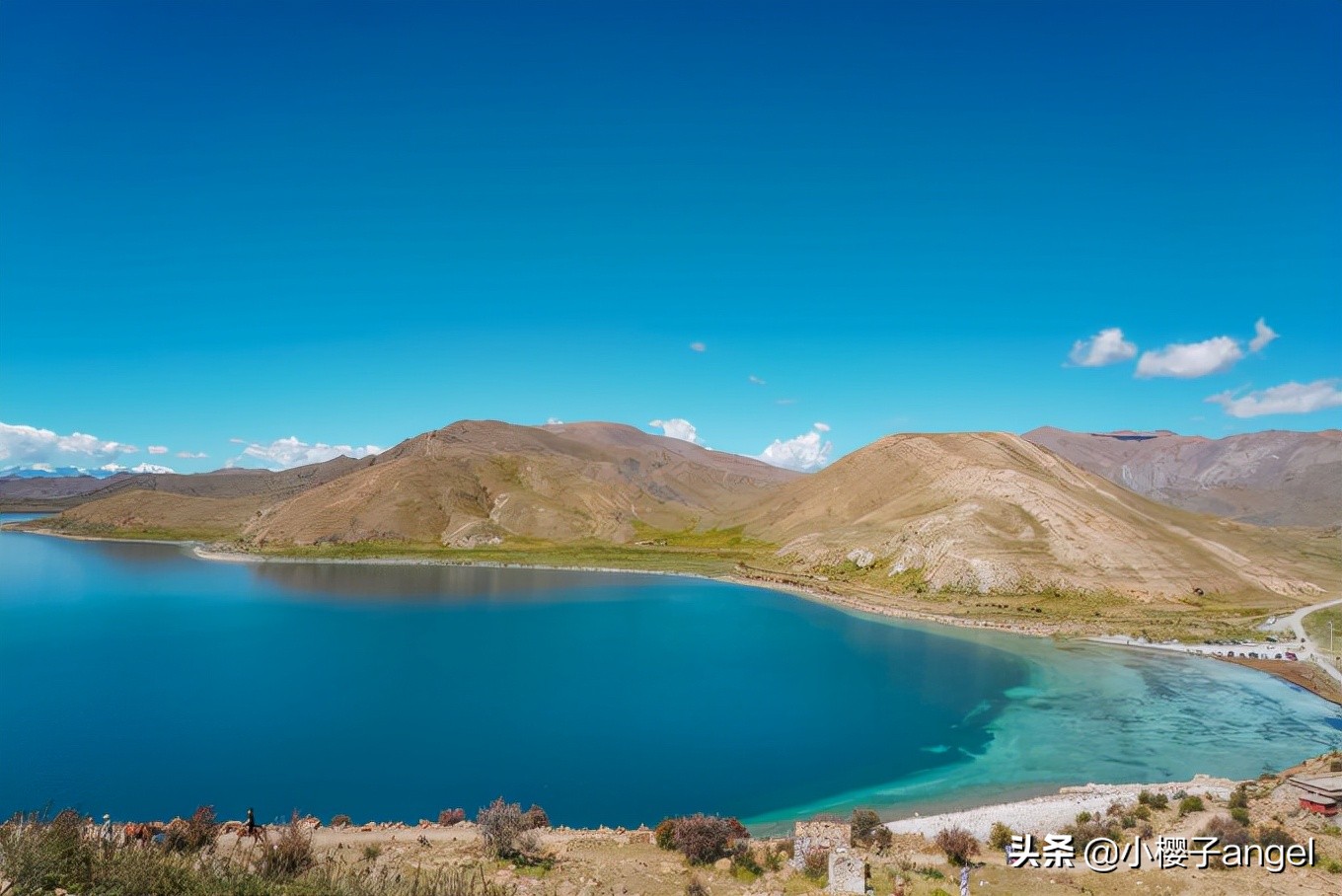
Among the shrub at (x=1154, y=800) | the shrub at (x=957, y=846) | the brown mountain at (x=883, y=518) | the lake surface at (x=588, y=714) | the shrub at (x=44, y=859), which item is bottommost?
the lake surface at (x=588, y=714)

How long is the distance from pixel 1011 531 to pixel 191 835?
86706mm

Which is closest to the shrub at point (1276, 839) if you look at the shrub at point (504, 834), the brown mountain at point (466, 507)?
the shrub at point (504, 834)

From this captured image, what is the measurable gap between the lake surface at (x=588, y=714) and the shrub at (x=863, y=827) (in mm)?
5230

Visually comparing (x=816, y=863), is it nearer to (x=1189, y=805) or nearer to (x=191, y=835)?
(x=1189, y=805)

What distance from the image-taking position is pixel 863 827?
22.2 metres

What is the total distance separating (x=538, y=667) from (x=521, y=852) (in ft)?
101

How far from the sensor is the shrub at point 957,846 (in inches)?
792

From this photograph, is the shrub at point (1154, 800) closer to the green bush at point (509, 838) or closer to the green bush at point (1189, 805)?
the green bush at point (1189, 805)

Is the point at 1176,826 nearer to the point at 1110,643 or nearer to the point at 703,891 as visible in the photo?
the point at 703,891

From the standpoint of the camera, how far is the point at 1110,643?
195 feet

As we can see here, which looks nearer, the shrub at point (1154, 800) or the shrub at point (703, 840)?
the shrub at point (703, 840)

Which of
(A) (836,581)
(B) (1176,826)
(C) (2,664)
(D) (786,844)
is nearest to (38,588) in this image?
(C) (2,664)

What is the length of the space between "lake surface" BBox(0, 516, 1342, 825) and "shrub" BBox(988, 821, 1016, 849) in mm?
6347

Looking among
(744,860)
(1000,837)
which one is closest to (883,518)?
(1000,837)
